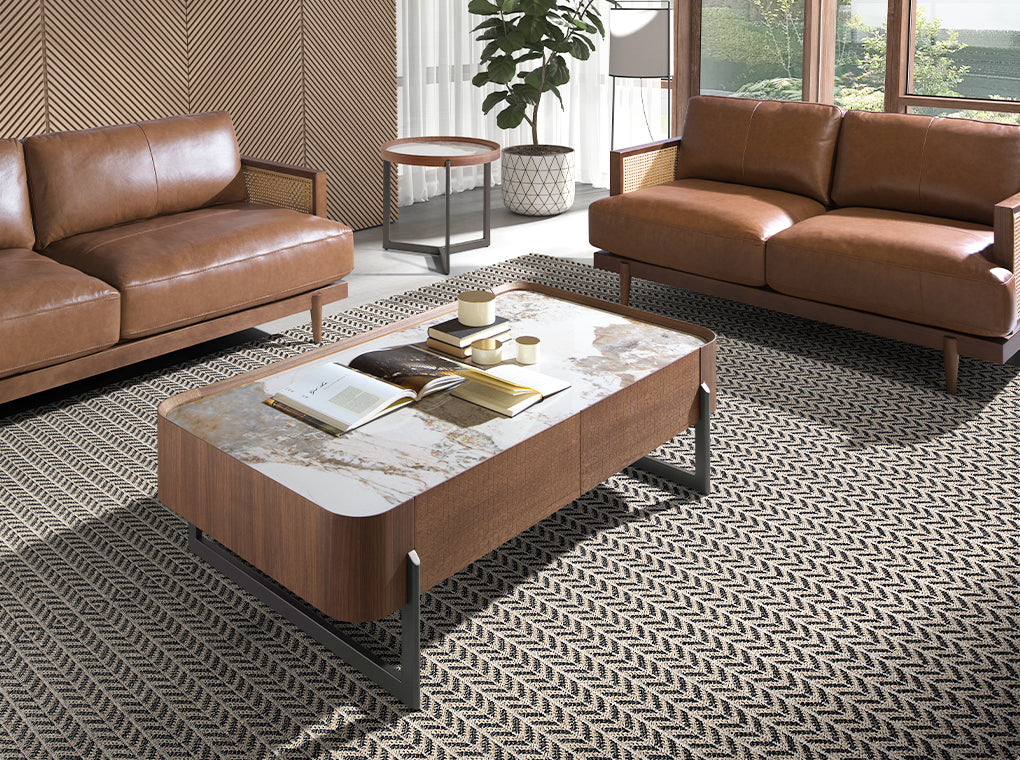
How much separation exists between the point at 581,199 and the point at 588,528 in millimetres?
4277

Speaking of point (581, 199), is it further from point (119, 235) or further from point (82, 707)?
point (82, 707)

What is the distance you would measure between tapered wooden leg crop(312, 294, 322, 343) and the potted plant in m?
2.26

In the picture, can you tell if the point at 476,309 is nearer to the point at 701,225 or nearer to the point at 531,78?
the point at 701,225

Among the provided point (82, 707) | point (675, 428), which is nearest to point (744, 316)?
point (675, 428)

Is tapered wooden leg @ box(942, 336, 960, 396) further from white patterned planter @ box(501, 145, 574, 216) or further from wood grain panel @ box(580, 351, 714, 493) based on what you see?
white patterned planter @ box(501, 145, 574, 216)

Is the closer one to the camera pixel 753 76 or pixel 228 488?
pixel 228 488

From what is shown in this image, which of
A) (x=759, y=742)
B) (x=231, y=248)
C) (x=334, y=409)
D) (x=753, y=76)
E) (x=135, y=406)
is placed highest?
(x=753, y=76)

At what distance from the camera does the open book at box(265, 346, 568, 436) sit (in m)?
2.60

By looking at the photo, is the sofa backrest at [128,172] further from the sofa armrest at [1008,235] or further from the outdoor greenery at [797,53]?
the outdoor greenery at [797,53]

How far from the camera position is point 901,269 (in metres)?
3.75

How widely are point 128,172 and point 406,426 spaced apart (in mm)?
2184

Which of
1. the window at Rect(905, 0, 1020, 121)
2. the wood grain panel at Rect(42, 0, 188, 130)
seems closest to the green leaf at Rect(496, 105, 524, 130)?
the wood grain panel at Rect(42, 0, 188, 130)

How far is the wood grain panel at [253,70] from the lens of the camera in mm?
5102

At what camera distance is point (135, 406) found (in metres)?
3.67
